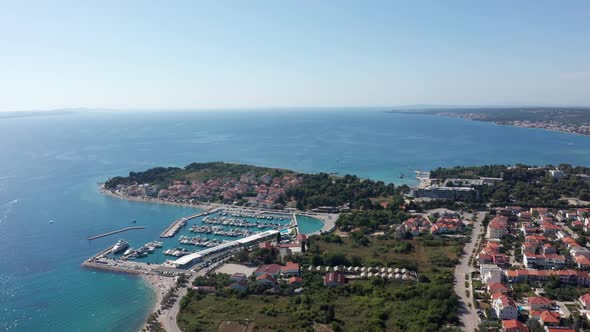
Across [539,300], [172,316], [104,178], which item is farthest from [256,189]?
[539,300]

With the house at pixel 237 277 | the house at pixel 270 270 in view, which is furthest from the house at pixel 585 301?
the house at pixel 237 277

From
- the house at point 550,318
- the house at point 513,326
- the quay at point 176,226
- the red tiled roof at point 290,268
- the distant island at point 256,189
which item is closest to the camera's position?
the house at point 513,326

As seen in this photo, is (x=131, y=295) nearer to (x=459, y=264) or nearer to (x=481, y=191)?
(x=459, y=264)

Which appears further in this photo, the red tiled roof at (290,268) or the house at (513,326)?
the red tiled roof at (290,268)

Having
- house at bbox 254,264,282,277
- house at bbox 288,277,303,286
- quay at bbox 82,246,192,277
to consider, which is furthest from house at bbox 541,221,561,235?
quay at bbox 82,246,192,277

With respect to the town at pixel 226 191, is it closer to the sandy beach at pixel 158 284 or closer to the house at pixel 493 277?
the sandy beach at pixel 158 284

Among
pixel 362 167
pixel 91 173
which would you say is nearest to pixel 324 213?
pixel 362 167
